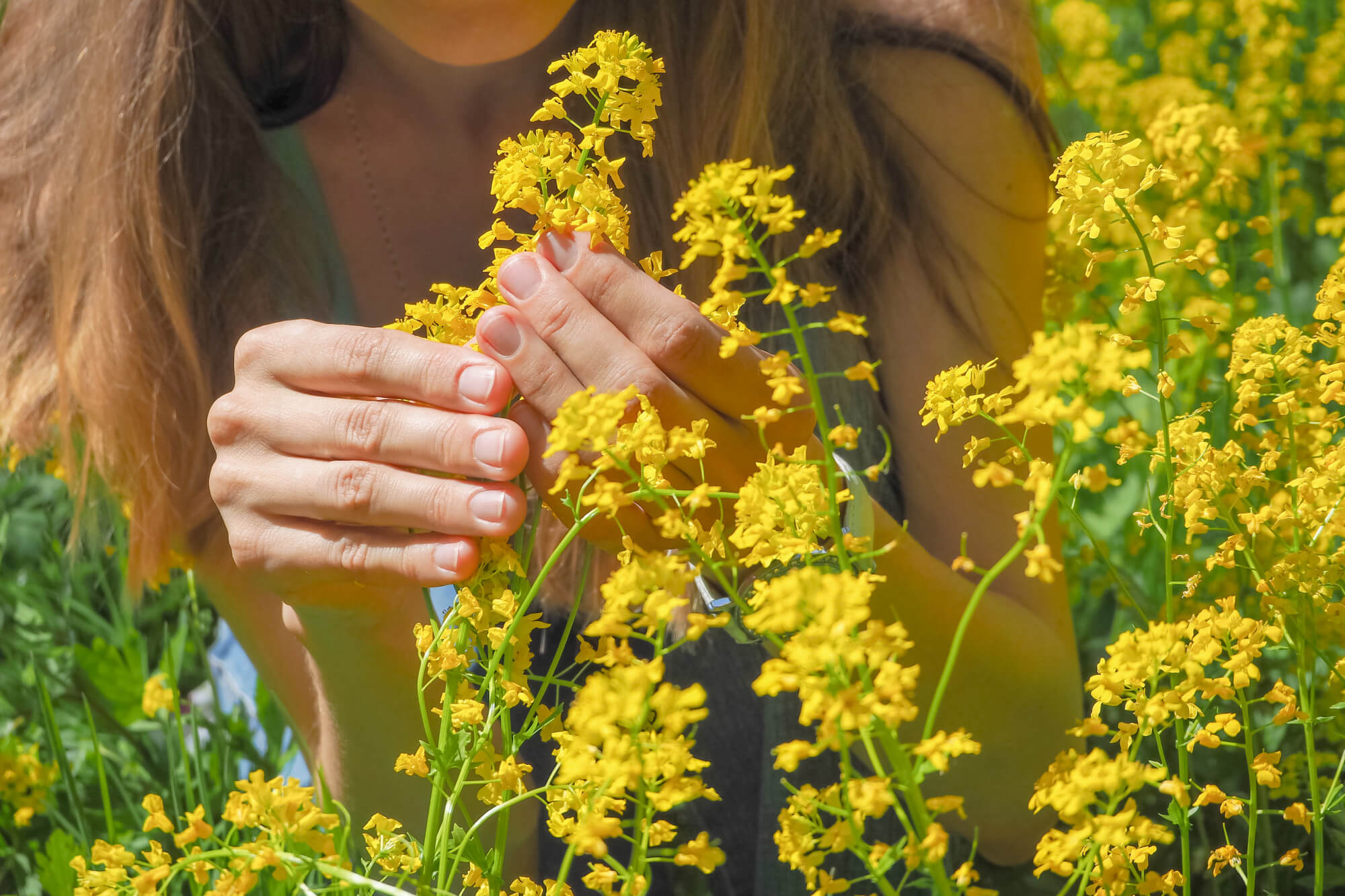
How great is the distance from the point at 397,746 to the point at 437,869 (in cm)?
55

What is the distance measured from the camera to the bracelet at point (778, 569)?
1.85 feet

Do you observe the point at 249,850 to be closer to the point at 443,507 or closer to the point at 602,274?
the point at 443,507

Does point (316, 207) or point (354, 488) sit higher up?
point (316, 207)

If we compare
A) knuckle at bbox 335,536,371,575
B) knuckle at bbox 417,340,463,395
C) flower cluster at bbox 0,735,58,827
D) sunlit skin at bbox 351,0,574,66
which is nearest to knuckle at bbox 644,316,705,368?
knuckle at bbox 417,340,463,395

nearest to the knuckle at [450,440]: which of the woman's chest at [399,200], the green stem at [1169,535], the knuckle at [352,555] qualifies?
the knuckle at [352,555]

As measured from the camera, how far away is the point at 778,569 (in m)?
0.57

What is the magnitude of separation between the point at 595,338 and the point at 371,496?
161 mm

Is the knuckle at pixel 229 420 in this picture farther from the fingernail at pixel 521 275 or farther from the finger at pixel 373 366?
the fingernail at pixel 521 275

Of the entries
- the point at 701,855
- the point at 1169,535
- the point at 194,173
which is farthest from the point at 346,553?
the point at 194,173

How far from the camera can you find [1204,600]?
1.08 m

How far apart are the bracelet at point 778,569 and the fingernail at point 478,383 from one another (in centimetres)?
15

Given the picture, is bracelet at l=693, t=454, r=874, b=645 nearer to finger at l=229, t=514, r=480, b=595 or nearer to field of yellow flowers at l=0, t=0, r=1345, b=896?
field of yellow flowers at l=0, t=0, r=1345, b=896

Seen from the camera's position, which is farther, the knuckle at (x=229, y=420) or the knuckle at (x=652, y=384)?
the knuckle at (x=229, y=420)

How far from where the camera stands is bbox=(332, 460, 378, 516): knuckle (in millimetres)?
626
